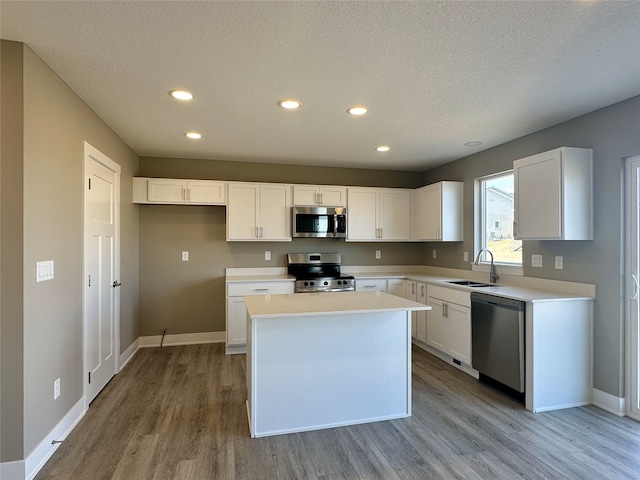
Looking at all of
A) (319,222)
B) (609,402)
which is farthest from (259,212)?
(609,402)

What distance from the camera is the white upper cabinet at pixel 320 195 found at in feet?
15.3

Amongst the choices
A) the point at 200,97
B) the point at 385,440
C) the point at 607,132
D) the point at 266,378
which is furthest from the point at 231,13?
the point at 607,132

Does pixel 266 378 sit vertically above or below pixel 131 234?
below

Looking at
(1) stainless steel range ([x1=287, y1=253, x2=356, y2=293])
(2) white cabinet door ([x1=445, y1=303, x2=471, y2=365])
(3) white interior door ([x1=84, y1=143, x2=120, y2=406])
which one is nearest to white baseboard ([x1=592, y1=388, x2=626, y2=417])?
(2) white cabinet door ([x1=445, y1=303, x2=471, y2=365])

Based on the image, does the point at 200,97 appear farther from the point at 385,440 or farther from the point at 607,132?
the point at 607,132

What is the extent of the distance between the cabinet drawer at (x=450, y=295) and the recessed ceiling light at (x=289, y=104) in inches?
95.6

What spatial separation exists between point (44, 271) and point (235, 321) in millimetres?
2297

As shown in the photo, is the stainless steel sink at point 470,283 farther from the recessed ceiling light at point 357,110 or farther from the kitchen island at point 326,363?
the recessed ceiling light at point 357,110

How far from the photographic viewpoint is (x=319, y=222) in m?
4.69

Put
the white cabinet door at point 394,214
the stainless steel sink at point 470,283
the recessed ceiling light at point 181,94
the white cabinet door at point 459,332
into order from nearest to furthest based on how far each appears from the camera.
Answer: the recessed ceiling light at point 181,94 → the white cabinet door at point 459,332 → the stainless steel sink at point 470,283 → the white cabinet door at point 394,214

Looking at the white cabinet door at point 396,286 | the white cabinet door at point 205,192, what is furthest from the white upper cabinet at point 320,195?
the white cabinet door at point 396,286

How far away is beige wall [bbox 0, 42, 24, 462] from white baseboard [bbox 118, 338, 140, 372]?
1769 millimetres

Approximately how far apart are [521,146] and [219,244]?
3.75m

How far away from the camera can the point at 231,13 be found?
1.69 m
